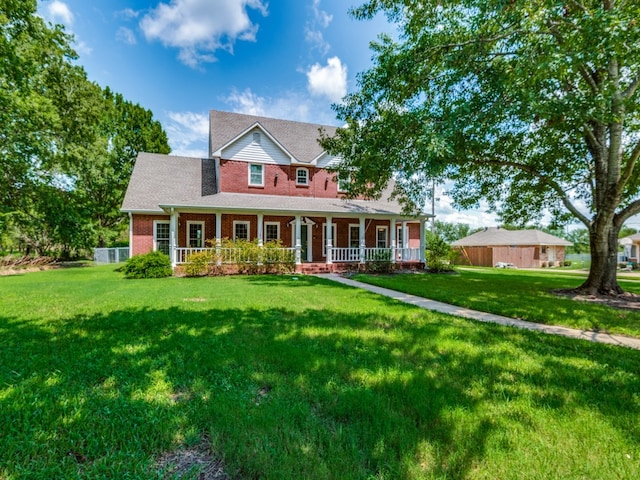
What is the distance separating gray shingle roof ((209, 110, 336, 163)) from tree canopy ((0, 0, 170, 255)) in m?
7.66

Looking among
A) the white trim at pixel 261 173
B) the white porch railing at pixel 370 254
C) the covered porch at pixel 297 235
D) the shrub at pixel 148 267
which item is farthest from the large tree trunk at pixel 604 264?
the shrub at pixel 148 267

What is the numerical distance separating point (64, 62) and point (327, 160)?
17456 millimetres

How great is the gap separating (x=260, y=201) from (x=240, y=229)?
2.22m

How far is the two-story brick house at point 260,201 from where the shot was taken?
16.7 meters

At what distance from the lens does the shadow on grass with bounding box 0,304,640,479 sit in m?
2.10

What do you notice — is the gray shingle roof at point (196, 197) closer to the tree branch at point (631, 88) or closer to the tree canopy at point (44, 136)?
the tree canopy at point (44, 136)

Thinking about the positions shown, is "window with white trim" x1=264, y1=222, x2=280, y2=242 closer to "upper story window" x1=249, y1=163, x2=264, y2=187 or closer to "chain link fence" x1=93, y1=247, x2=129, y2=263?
"upper story window" x1=249, y1=163, x2=264, y2=187

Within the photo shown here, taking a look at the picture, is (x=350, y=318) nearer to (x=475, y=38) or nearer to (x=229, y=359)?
(x=229, y=359)

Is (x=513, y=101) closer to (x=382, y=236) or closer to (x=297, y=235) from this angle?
(x=297, y=235)

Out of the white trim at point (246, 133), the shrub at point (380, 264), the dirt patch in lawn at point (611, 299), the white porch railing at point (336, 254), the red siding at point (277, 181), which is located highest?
the white trim at point (246, 133)

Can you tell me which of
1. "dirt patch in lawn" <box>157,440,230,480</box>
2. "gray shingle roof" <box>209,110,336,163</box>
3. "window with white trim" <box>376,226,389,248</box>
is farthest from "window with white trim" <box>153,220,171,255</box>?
"dirt patch in lawn" <box>157,440,230,480</box>

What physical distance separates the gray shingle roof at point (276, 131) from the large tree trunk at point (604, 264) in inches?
550

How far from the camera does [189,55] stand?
14938mm

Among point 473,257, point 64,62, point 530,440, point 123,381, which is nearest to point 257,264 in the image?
point 123,381
